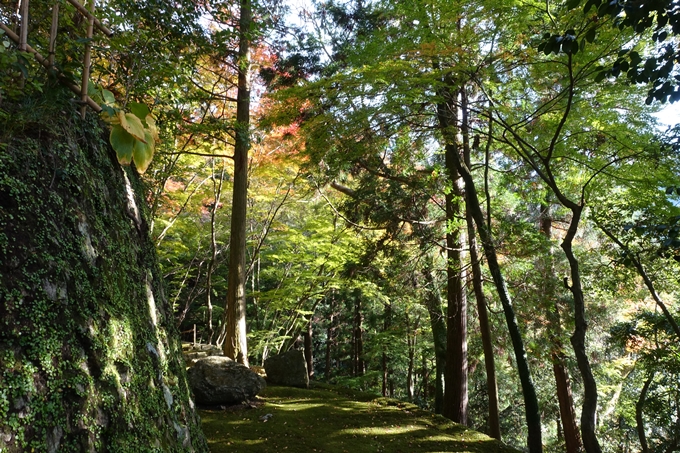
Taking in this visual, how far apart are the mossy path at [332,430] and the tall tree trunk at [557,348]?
305 centimetres

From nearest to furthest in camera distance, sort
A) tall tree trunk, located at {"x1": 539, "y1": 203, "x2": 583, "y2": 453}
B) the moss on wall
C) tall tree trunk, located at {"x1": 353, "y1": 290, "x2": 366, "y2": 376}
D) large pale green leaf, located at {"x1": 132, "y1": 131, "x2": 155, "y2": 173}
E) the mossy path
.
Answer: the moss on wall → large pale green leaf, located at {"x1": 132, "y1": 131, "x2": 155, "y2": 173} → the mossy path → tall tree trunk, located at {"x1": 539, "y1": 203, "x2": 583, "y2": 453} → tall tree trunk, located at {"x1": 353, "y1": 290, "x2": 366, "y2": 376}

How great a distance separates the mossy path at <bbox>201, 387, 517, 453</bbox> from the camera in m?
4.54

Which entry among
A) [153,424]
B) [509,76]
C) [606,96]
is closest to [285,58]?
[509,76]

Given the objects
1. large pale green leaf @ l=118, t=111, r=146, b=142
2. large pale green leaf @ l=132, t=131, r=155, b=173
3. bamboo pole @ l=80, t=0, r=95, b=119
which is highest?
bamboo pole @ l=80, t=0, r=95, b=119

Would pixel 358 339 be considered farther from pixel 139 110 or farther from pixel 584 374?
pixel 139 110

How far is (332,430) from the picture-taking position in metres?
5.21

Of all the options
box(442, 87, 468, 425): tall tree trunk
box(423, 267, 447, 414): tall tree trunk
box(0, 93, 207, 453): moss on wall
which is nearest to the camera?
box(0, 93, 207, 453): moss on wall

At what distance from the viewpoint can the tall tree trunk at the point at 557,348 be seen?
24.8 ft

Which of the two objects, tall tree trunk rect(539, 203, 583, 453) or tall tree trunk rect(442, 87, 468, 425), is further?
tall tree trunk rect(539, 203, 583, 453)

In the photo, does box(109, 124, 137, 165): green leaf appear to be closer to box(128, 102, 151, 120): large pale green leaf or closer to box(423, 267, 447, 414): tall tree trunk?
box(128, 102, 151, 120): large pale green leaf

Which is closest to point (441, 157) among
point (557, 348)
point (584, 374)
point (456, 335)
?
point (456, 335)

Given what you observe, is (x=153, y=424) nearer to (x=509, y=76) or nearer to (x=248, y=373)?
(x=248, y=373)

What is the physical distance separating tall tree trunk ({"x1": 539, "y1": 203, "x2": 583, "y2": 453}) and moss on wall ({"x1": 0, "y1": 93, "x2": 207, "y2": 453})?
6.77 meters

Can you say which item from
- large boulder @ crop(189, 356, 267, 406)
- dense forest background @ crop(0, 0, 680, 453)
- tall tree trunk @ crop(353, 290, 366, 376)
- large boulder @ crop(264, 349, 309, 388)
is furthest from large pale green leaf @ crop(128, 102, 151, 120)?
tall tree trunk @ crop(353, 290, 366, 376)
